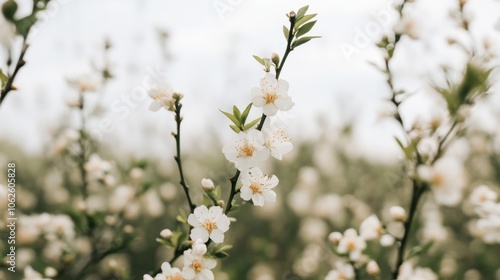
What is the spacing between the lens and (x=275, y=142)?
1242mm

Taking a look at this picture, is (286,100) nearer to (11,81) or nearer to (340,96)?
(11,81)

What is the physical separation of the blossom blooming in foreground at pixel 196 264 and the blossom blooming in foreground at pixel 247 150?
0.20 metres

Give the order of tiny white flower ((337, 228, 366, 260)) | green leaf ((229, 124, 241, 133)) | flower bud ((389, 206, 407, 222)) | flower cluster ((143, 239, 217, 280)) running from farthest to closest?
tiny white flower ((337, 228, 366, 260))
flower bud ((389, 206, 407, 222))
green leaf ((229, 124, 241, 133))
flower cluster ((143, 239, 217, 280))

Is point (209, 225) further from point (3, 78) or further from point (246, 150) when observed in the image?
point (3, 78)

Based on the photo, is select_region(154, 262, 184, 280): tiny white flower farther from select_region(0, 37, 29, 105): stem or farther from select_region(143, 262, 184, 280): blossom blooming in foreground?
select_region(0, 37, 29, 105): stem

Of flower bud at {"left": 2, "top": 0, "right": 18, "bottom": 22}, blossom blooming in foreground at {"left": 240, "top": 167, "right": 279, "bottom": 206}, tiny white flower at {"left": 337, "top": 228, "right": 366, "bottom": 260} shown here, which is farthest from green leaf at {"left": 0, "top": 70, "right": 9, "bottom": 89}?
tiny white flower at {"left": 337, "top": 228, "right": 366, "bottom": 260}

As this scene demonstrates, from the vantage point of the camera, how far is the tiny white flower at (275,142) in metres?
1.22

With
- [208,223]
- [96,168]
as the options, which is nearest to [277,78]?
[208,223]

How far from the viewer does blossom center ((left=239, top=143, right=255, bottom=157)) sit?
3.92 feet

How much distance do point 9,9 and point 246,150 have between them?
2.32ft

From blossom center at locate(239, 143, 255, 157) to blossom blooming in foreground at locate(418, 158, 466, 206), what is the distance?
41cm

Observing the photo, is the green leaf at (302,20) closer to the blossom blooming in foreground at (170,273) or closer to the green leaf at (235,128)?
the green leaf at (235,128)

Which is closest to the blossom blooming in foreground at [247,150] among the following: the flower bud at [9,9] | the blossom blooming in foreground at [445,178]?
the blossom blooming in foreground at [445,178]

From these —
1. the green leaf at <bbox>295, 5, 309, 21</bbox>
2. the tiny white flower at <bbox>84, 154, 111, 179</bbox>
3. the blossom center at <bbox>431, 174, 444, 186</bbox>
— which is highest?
the green leaf at <bbox>295, 5, 309, 21</bbox>
